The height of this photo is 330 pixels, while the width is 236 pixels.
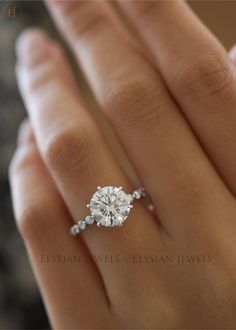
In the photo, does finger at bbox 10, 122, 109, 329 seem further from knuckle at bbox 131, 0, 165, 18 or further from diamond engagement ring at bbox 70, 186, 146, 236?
knuckle at bbox 131, 0, 165, 18

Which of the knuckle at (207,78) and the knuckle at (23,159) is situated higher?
the knuckle at (23,159)

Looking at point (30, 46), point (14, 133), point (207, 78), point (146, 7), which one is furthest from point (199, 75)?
point (14, 133)

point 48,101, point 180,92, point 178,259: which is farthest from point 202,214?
point 48,101

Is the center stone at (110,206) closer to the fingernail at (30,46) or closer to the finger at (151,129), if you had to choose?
the finger at (151,129)

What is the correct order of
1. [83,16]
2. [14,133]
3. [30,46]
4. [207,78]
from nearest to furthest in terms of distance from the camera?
[207,78] → [83,16] → [30,46] → [14,133]

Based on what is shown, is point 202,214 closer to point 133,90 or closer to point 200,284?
point 200,284

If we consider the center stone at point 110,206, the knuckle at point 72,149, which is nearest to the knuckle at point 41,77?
the knuckle at point 72,149

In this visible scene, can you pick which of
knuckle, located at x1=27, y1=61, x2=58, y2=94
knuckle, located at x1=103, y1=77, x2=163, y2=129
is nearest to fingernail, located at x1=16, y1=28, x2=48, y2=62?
knuckle, located at x1=27, y1=61, x2=58, y2=94

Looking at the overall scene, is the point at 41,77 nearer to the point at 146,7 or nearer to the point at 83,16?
the point at 83,16
